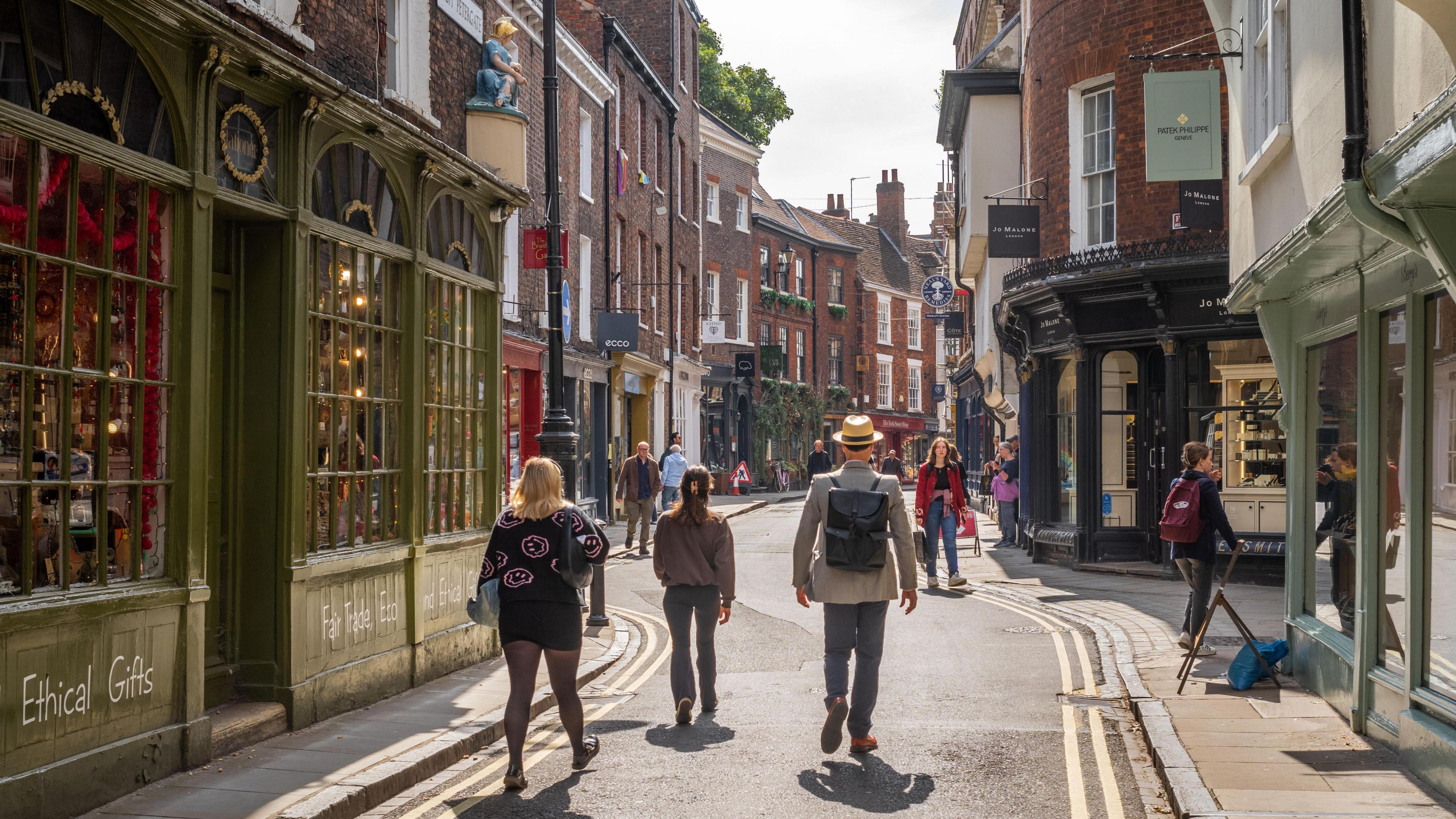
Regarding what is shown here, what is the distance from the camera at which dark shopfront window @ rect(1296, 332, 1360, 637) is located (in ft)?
26.3

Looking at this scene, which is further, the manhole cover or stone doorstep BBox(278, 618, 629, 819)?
the manhole cover

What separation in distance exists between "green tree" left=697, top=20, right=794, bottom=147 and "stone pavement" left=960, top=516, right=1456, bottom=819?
4034 cm

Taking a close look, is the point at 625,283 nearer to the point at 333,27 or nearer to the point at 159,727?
the point at 333,27

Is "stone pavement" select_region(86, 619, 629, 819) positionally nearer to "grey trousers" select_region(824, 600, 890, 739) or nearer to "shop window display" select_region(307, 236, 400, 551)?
"shop window display" select_region(307, 236, 400, 551)


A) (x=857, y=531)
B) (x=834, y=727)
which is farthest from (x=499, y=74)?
(x=834, y=727)

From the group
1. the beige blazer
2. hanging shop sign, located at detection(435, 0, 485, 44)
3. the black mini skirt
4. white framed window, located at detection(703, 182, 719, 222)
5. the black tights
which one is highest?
white framed window, located at detection(703, 182, 719, 222)

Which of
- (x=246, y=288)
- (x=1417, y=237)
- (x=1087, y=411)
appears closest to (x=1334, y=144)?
(x=1417, y=237)

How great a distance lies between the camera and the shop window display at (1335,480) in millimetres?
8031

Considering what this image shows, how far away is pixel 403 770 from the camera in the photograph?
6789mm

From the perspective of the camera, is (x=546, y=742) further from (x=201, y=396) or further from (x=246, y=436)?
(x=201, y=396)

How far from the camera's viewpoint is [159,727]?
652cm

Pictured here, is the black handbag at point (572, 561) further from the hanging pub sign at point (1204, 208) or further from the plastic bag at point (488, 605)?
the hanging pub sign at point (1204, 208)

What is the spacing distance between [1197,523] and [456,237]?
6335 mm

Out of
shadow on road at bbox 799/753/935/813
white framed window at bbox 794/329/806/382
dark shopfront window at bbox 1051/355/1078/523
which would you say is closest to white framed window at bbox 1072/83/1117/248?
dark shopfront window at bbox 1051/355/1078/523
